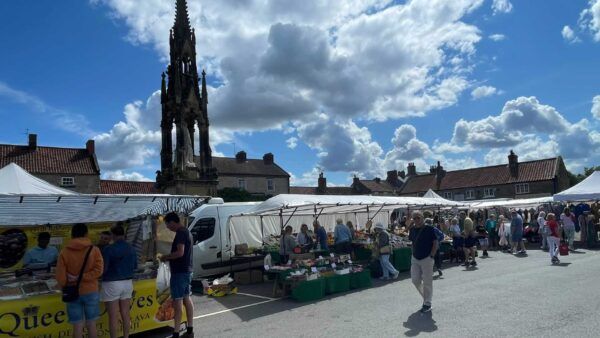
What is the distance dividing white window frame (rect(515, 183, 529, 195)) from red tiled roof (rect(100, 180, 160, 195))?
1661 inches

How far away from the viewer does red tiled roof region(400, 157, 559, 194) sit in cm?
4944

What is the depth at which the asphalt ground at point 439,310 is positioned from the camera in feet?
20.9

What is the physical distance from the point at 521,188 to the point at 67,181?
49.6 metres

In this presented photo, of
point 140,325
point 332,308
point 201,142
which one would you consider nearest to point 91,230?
point 140,325

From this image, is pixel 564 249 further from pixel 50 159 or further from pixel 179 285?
pixel 50 159

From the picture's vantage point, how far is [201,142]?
80.6 feet

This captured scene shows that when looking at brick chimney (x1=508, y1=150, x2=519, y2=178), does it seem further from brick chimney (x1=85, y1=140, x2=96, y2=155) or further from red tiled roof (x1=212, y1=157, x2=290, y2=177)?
brick chimney (x1=85, y1=140, x2=96, y2=155)

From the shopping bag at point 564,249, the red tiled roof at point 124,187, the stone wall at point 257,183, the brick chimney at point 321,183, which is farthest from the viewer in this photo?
the brick chimney at point 321,183

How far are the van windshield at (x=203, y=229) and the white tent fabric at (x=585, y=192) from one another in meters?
15.8

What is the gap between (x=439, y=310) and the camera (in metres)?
7.62

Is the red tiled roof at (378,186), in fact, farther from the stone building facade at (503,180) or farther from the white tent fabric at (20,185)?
the white tent fabric at (20,185)

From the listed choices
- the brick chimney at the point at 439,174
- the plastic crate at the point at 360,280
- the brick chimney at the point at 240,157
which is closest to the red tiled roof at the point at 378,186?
the brick chimney at the point at 439,174

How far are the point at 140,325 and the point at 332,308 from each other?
12.1ft

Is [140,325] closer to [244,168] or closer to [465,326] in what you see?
[465,326]
